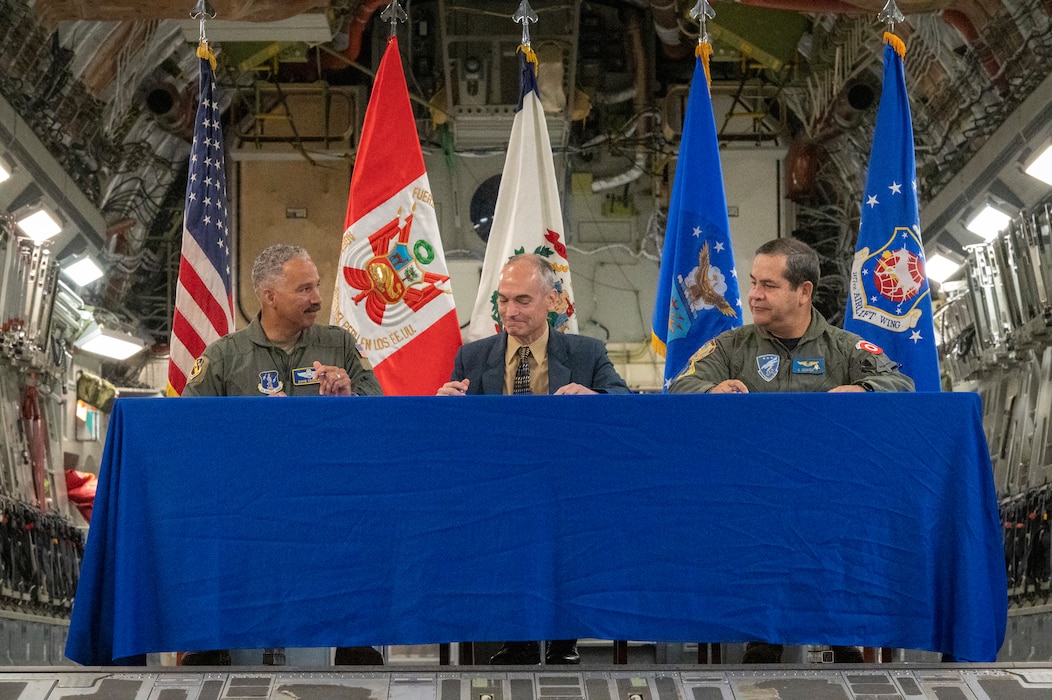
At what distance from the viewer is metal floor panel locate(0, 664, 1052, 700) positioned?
2285mm

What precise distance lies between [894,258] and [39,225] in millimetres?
4145

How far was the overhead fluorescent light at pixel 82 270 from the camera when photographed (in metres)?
6.60

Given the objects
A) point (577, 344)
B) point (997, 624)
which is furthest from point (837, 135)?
point (997, 624)

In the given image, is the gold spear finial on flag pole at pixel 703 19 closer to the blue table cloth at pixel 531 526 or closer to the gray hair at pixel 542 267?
the gray hair at pixel 542 267

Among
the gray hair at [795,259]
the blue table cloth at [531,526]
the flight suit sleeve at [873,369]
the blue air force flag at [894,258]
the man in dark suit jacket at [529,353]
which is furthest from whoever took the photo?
the blue air force flag at [894,258]

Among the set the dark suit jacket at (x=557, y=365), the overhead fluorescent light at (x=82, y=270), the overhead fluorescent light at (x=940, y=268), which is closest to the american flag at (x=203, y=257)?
the dark suit jacket at (x=557, y=365)

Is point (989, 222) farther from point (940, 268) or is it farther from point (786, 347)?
point (786, 347)

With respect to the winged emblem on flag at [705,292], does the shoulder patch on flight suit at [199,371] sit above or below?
below

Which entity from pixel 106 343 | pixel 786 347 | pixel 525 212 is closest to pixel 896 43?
pixel 525 212

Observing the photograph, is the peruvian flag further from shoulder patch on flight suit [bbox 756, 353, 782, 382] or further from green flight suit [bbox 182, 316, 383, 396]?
shoulder patch on flight suit [bbox 756, 353, 782, 382]

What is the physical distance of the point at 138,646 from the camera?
2.47 m

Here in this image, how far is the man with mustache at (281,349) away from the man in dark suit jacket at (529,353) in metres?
0.36

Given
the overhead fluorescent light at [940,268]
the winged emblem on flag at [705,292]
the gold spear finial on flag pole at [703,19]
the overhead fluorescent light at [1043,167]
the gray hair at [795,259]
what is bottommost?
the gray hair at [795,259]

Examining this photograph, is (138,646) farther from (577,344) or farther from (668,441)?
(577,344)
